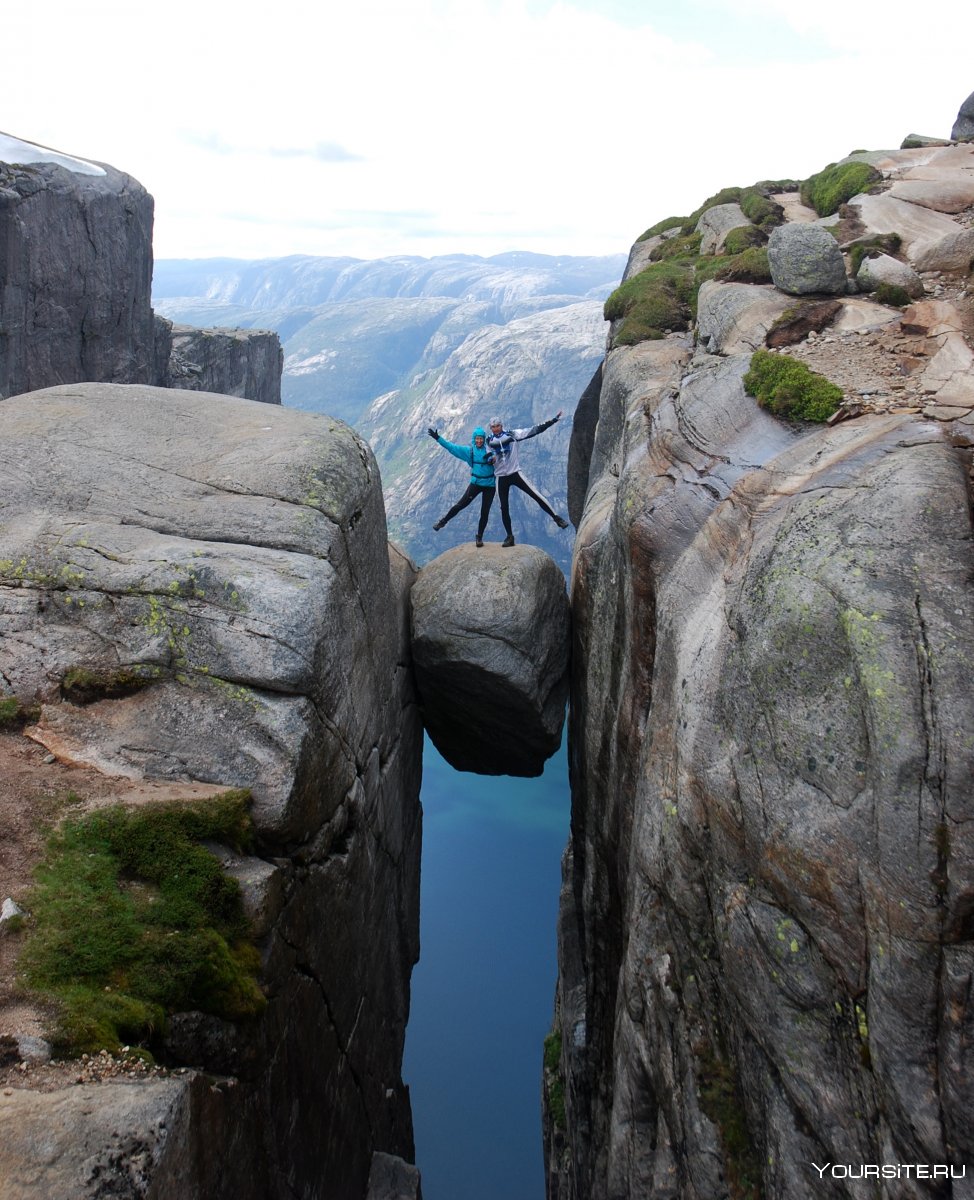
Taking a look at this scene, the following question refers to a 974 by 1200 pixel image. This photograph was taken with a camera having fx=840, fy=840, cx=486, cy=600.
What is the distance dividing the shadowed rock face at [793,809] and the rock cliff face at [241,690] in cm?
471

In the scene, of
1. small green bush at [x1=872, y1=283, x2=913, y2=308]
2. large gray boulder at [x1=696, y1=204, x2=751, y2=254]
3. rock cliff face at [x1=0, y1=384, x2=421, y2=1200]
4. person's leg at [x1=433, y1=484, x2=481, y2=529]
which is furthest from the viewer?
large gray boulder at [x1=696, y1=204, x2=751, y2=254]

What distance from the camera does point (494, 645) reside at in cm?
1905

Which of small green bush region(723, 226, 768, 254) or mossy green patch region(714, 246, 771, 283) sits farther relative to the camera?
small green bush region(723, 226, 768, 254)

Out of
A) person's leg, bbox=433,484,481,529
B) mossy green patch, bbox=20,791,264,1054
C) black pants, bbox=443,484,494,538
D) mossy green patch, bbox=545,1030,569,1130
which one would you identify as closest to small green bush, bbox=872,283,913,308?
black pants, bbox=443,484,494,538

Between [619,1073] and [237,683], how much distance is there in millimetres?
8455

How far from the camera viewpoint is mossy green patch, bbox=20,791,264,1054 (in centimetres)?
873

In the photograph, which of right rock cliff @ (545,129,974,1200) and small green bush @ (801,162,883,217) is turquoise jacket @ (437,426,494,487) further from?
small green bush @ (801,162,883,217)

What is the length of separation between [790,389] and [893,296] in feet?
15.5

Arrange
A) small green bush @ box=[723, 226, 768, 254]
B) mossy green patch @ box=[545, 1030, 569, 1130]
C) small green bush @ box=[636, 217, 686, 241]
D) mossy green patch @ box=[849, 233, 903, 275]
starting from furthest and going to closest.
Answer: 1. small green bush @ box=[636, 217, 686, 241]
2. small green bush @ box=[723, 226, 768, 254]
3. mossy green patch @ box=[545, 1030, 569, 1130]
4. mossy green patch @ box=[849, 233, 903, 275]

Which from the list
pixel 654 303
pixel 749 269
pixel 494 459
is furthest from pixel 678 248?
pixel 494 459

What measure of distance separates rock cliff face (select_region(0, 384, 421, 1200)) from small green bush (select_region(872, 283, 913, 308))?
10658mm

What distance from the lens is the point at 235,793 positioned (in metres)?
11.1

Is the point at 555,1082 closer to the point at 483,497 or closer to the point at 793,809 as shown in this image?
the point at 483,497

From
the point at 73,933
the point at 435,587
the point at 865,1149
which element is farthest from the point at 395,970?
the point at 865,1149
